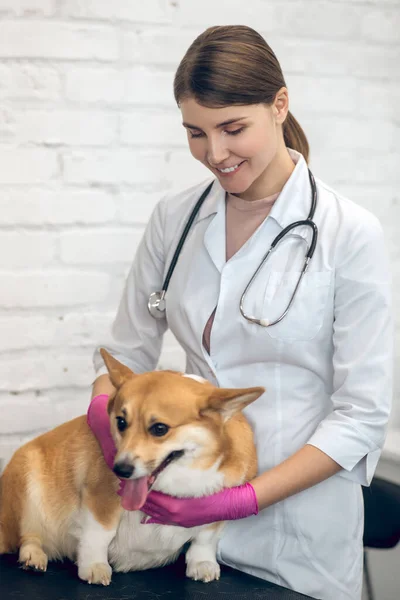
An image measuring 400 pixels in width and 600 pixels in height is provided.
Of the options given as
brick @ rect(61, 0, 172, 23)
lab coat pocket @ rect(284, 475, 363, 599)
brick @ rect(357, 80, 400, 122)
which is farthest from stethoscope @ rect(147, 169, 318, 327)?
brick @ rect(357, 80, 400, 122)

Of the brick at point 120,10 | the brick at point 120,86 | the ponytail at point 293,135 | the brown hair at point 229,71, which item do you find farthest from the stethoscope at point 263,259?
the brick at point 120,10

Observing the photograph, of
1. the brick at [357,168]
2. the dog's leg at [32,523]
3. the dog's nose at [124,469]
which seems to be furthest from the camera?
the brick at [357,168]

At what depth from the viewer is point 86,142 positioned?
1.97 m

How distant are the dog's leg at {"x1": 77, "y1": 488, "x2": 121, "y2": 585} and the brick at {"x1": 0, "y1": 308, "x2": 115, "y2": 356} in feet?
2.36

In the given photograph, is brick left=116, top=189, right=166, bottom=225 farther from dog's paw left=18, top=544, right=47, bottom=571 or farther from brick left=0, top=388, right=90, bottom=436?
dog's paw left=18, top=544, right=47, bottom=571

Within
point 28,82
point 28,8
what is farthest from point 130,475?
point 28,8

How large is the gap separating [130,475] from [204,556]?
10.7 inches

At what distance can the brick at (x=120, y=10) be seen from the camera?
75.5 inches

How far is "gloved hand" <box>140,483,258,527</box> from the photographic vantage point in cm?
126

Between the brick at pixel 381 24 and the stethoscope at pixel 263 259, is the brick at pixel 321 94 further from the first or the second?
the stethoscope at pixel 263 259

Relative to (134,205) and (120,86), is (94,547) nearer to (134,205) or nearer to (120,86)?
(134,205)

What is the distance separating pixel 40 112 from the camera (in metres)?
1.93

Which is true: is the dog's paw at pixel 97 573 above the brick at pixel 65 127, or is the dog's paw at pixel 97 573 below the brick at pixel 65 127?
below

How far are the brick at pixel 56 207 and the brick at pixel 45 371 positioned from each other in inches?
13.6
